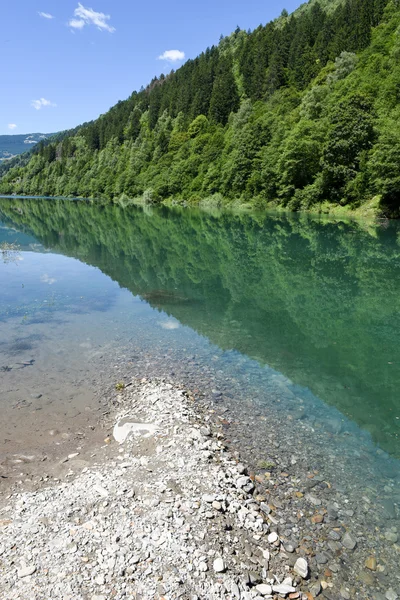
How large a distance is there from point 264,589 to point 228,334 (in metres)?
11.7

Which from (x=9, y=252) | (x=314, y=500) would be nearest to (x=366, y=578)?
(x=314, y=500)

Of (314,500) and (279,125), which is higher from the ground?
(279,125)

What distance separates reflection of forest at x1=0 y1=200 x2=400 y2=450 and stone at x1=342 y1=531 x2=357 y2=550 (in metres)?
3.36

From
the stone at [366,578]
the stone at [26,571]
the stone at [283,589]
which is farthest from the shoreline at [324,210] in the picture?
the stone at [26,571]

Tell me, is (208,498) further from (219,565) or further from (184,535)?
(219,565)

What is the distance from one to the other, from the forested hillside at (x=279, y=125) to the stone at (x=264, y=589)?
199ft

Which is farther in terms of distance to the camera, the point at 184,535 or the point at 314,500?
the point at 314,500

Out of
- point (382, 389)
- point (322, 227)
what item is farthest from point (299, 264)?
point (322, 227)

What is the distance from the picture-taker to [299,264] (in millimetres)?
30953

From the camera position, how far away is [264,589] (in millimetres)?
5277

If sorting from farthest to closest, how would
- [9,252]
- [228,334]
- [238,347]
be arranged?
[9,252] < [228,334] < [238,347]

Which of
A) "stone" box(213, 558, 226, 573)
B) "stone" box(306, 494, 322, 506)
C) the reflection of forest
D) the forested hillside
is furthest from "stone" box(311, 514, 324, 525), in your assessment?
the forested hillside

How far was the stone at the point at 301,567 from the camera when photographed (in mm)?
5663

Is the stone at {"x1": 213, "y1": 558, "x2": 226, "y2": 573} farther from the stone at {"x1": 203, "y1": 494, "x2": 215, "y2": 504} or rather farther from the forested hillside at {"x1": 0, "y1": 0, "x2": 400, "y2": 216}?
the forested hillside at {"x1": 0, "y1": 0, "x2": 400, "y2": 216}
